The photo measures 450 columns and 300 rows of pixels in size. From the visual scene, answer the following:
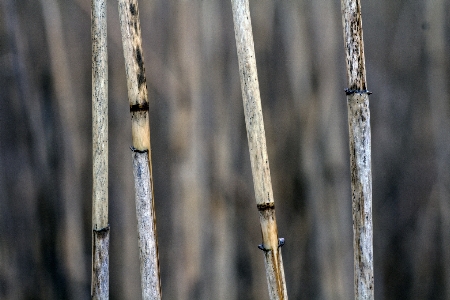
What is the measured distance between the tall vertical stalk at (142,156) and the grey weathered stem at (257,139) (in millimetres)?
146

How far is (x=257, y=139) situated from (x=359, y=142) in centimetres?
15

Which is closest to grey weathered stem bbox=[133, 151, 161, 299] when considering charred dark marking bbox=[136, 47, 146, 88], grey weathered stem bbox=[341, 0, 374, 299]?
charred dark marking bbox=[136, 47, 146, 88]

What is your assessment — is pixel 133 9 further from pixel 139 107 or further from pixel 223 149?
pixel 223 149

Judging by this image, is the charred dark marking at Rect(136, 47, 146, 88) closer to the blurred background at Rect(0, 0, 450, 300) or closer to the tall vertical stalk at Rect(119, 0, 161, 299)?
the tall vertical stalk at Rect(119, 0, 161, 299)

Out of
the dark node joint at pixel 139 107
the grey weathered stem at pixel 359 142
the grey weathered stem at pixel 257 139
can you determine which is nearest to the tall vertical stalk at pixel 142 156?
the dark node joint at pixel 139 107

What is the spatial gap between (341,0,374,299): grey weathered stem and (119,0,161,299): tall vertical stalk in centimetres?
30

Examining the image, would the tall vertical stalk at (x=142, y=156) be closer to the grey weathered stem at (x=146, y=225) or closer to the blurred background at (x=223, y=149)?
the grey weathered stem at (x=146, y=225)

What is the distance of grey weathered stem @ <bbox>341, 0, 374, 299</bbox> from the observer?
2.16ft

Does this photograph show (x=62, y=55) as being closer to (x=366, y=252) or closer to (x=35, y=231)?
(x=35, y=231)

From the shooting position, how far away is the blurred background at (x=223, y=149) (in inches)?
32.6

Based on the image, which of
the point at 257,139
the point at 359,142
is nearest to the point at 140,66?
the point at 257,139

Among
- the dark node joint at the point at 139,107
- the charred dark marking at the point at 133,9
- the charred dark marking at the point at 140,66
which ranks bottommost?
the dark node joint at the point at 139,107

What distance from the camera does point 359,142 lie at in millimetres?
Answer: 667

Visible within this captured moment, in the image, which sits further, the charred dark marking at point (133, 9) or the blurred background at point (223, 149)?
the blurred background at point (223, 149)
